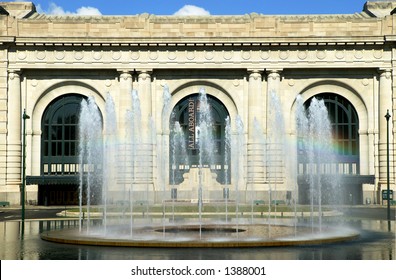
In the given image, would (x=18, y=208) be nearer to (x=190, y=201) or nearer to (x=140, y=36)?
(x=190, y=201)

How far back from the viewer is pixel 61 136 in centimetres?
6006

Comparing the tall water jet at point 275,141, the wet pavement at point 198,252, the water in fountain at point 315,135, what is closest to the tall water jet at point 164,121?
the tall water jet at point 275,141

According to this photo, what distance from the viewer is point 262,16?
2311 inches

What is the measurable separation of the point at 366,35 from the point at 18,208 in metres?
32.0

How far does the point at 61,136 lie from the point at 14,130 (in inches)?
168

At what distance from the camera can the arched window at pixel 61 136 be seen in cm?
5981

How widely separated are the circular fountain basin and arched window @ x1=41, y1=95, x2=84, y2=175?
29620 millimetres

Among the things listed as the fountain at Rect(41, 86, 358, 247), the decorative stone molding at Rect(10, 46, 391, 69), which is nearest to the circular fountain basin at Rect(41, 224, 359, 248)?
the fountain at Rect(41, 86, 358, 247)

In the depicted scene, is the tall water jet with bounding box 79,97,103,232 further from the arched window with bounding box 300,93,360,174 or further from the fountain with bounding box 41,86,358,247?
the arched window with bounding box 300,93,360,174

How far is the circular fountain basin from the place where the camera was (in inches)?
933

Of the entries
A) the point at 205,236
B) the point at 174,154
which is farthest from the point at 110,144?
the point at 205,236

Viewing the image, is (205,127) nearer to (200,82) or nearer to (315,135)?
(200,82)

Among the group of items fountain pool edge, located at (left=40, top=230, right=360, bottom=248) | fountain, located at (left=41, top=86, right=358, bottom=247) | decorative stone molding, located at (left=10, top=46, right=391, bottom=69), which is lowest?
fountain pool edge, located at (left=40, top=230, right=360, bottom=248)

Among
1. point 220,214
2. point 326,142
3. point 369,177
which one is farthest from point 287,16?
point 220,214
